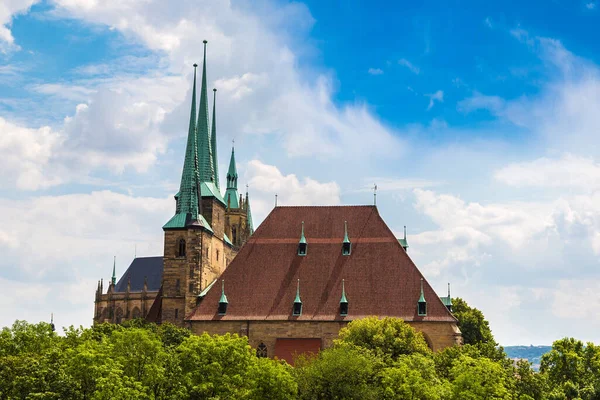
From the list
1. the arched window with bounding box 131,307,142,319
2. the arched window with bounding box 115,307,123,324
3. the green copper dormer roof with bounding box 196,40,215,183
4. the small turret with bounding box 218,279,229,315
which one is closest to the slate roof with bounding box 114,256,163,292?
the arched window with bounding box 131,307,142,319

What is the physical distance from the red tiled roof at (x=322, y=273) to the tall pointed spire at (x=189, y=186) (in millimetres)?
6634

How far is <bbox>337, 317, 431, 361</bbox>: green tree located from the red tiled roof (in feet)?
19.2

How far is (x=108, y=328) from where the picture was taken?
69.2 metres

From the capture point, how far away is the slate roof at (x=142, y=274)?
12062 cm

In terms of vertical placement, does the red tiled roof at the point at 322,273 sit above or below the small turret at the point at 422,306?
above

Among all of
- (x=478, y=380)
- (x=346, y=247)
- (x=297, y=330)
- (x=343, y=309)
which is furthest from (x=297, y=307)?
(x=478, y=380)

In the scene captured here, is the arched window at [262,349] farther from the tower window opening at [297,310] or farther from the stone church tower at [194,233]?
the stone church tower at [194,233]

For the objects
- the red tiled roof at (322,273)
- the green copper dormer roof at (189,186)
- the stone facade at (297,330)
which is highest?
the green copper dormer roof at (189,186)

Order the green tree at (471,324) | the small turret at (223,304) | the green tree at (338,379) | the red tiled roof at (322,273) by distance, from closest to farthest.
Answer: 1. the green tree at (338,379)
2. the red tiled roof at (322,273)
3. the small turret at (223,304)
4. the green tree at (471,324)

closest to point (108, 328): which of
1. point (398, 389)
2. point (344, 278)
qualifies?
point (344, 278)

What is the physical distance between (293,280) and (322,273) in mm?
2329

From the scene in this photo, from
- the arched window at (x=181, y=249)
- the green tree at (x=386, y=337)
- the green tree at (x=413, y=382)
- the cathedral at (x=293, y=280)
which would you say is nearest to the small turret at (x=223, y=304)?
the cathedral at (x=293, y=280)

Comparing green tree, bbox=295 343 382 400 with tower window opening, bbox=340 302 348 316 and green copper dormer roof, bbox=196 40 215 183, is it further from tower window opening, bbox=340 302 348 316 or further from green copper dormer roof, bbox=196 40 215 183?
green copper dormer roof, bbox=196 40 215 183

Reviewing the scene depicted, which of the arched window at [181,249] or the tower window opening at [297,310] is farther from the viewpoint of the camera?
the arched window at [181,249]
